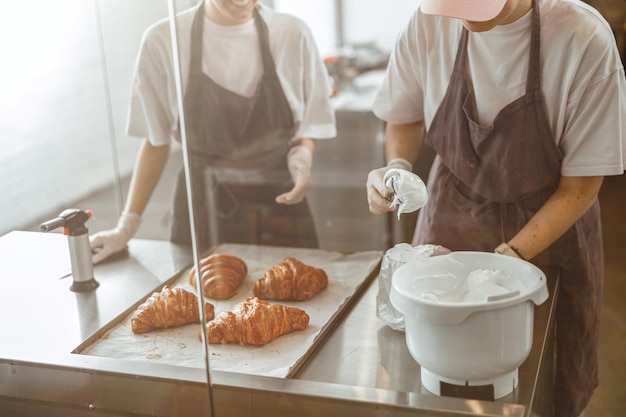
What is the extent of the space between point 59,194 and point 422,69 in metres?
0.95

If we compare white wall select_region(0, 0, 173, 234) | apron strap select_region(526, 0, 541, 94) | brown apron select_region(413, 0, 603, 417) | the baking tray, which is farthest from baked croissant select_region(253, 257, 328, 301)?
apron strap select_region(526, 0, 541, 94)

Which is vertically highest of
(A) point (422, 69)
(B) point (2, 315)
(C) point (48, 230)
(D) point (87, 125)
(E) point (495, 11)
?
(E) point (495, 11)

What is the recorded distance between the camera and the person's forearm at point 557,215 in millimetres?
1224

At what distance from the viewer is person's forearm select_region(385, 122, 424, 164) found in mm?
1328

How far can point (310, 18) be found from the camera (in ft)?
5.60

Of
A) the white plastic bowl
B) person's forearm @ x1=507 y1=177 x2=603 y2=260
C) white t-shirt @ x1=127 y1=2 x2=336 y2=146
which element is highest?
white t-shirt @ x1=127 y1=2 x2=336 y2=146

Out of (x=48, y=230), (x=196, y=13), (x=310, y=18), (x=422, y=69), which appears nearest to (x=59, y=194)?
(x=48, y=230)

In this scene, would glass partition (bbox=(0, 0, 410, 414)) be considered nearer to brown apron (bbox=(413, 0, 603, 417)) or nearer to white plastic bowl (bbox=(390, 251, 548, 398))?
brown apron (bbox=(413, 0, 603, 417))

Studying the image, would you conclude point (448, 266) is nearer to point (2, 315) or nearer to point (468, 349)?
point (468, 349)

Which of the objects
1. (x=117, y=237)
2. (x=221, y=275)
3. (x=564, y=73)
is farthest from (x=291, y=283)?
(x=564, y=73)

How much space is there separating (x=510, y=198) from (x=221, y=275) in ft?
2.15

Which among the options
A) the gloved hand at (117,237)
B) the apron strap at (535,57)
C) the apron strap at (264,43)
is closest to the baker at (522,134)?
the apron strap at (535,57)

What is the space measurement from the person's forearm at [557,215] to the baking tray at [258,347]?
0.32 m

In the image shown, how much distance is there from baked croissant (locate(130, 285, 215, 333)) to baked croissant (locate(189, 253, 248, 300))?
0.04m
